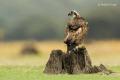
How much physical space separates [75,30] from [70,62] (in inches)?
50.5

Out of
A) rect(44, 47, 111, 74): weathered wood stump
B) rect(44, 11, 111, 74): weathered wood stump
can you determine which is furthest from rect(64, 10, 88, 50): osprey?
rect(44, 47, 111, 74): weathered wood stump

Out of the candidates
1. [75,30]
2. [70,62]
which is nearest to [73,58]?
[70,62]

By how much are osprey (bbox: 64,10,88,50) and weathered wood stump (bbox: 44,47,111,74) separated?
37cm

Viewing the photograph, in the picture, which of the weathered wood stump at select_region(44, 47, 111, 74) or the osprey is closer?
the weathered wood stump at select_region(44, 47, 111, 74)

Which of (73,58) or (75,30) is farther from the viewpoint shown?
(75,30)

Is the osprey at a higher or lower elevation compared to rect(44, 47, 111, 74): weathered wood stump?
higher

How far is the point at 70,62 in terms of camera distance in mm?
21750

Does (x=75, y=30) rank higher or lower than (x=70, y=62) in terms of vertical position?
higher

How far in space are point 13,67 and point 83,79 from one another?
7.00m

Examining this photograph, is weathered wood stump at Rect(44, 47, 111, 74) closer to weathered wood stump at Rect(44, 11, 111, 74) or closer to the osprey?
weathered wood stump at Rect(44, 11, 111, 74)

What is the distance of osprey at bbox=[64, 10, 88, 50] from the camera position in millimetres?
21891

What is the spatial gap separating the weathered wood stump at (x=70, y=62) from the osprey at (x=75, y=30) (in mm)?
365

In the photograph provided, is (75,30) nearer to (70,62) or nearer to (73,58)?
(73,58)

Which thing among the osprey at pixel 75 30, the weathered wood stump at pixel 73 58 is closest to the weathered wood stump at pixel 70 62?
the weathered wood stump at pixel 73 58
